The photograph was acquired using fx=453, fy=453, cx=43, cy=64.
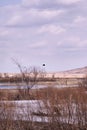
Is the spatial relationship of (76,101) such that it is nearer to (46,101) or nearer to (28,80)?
(46,101)

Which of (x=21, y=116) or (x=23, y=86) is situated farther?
(x=23, y=86)

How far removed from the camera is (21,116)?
13.5 m

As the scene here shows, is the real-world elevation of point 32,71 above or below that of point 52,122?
above

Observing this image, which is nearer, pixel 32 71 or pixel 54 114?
pixel 54 114

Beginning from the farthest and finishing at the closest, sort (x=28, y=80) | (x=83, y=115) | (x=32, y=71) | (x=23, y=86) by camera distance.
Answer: (x=32, y=71)
(x=28, y=80)
(x=23, y=86)
(x=83, y=115)

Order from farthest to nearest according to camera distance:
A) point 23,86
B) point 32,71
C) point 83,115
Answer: point 32,71 < point 23,86 < point 83,115

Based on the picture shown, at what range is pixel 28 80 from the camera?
3391cm

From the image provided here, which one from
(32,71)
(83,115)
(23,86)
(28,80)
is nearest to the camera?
(83,115)

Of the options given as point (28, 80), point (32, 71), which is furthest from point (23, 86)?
point (32, 71)

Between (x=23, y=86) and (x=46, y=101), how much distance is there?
17.8 meters

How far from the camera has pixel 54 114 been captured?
13609mm

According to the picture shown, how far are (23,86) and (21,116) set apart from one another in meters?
18.2

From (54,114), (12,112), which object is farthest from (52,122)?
(12,112)

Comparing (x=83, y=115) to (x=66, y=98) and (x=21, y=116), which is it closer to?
(x=66, y=98)
